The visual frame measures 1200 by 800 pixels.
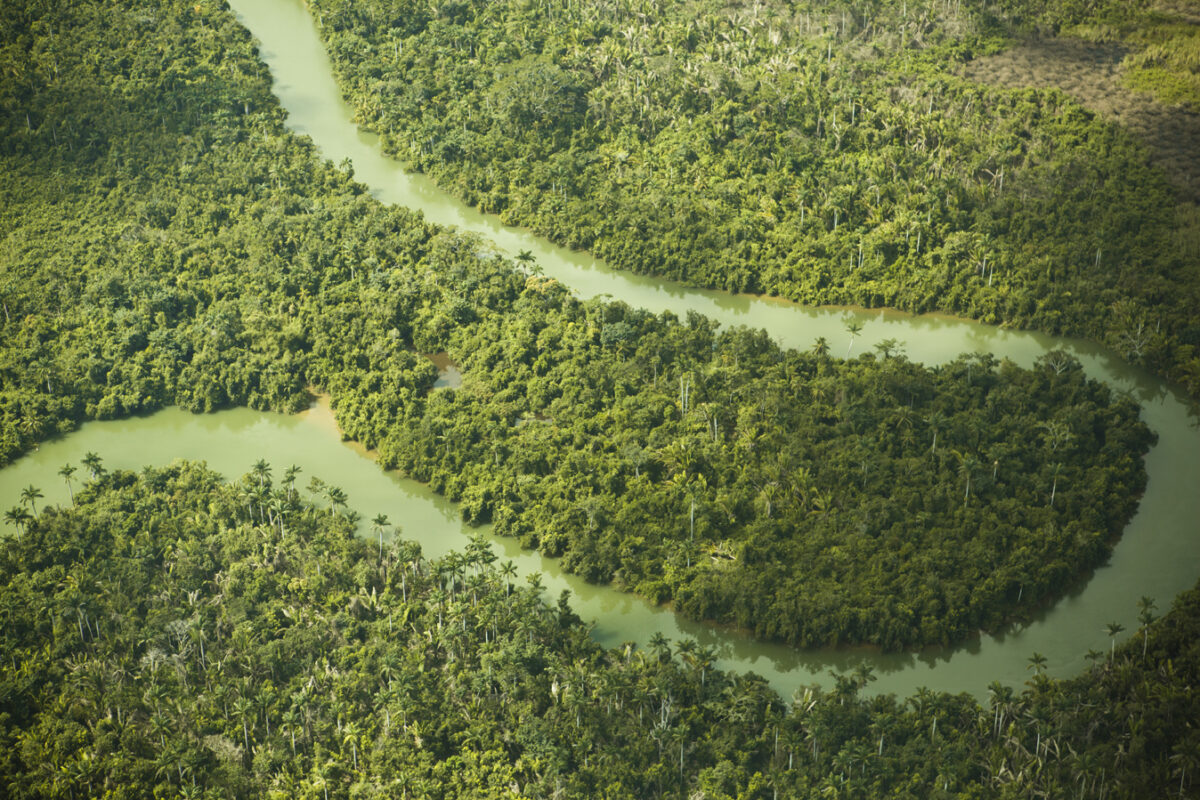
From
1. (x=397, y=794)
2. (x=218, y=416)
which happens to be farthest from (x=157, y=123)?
(x=397, y=794)

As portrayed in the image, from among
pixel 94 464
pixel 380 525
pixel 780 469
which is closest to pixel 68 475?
pixel 94 464

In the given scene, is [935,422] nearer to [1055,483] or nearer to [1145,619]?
[1055,483]

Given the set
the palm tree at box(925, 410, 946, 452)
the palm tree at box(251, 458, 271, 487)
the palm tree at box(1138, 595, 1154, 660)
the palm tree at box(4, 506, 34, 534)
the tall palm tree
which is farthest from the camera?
the palm tree at box(251, 458, 271, 487)

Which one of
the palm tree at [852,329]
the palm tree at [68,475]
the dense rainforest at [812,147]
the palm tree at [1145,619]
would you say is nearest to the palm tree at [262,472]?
the palm tree at [68,475]

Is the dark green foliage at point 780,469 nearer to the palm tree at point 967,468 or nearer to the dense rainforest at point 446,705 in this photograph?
the palm tree at point 967,468

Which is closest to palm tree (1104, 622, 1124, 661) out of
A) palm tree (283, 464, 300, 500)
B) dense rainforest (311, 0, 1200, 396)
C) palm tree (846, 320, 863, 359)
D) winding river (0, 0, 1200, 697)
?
winding river (0, 0, 1200, 697)

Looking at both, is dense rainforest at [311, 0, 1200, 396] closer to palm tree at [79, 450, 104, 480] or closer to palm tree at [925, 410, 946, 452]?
palm tree at [925, 410, 946, 452]
